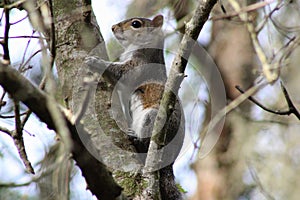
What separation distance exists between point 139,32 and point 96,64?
122 centimetres

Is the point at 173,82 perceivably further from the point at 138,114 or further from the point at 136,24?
the point at 136,24

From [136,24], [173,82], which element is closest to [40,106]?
[173,82]

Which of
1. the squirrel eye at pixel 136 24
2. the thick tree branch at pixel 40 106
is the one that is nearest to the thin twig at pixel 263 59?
the thick tree branch at pixel 40 106

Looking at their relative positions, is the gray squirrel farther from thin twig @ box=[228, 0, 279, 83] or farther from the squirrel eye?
thin twig @ box=[228, 0, 279, 83]

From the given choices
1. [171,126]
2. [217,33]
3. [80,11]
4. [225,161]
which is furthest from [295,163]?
[80,11]

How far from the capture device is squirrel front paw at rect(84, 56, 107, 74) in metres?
2.82

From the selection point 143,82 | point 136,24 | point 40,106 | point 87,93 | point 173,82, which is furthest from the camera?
point 136,24

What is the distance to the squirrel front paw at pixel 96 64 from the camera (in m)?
2.82

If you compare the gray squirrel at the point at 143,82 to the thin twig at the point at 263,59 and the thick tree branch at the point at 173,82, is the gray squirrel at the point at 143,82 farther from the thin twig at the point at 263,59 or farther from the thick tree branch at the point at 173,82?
the thin twig at the point at 263,59

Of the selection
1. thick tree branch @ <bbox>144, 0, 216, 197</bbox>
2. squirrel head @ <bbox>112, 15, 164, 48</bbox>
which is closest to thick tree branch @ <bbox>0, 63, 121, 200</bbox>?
thick tree branch @ <bbox>144, 0, 216, 197</bbox>

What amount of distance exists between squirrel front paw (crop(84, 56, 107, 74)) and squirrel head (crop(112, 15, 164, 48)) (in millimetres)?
1003

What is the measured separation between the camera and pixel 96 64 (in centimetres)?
312

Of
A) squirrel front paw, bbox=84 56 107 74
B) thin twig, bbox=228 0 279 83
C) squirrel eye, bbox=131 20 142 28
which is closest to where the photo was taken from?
thin twig, bbox=228 0 279 83

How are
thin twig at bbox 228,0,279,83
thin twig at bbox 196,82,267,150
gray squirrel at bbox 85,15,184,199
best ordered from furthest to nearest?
gray squirrel at bbox 85,15,184,199 < thin twig at bbox 196,82,267,150 < thin twig at bbox 228,0,279,83
